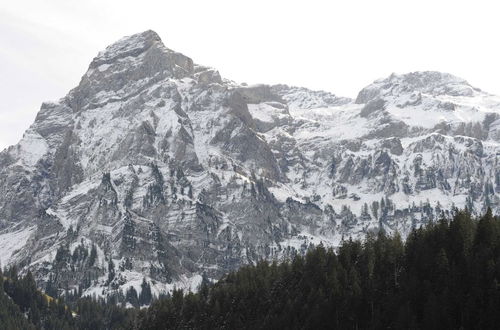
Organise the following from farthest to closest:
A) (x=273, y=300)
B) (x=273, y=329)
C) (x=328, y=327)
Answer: (x=273, y=300)
(x=273, y=329)
(x=328, y=327)

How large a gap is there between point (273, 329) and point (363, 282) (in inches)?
838

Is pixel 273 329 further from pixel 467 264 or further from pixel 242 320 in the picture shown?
pixel 467 264

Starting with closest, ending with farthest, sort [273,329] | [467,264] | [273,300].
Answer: [467,264] → [273,329] → [273,300]

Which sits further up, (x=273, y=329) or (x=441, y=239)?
(x=441, y=239)

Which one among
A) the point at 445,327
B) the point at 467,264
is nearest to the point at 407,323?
the point at 445,327

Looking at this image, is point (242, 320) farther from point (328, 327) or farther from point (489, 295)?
point (489, 295)

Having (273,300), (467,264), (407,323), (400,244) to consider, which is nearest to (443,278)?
(467,264)

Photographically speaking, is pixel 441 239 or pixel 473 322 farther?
pixel 441 239

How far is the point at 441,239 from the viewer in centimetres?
17100

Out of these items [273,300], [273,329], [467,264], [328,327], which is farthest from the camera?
[273,300]

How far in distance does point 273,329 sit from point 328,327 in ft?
58.4

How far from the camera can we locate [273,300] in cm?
19838

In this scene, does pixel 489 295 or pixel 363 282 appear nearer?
pixel 489 295

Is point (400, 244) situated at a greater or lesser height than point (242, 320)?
greater
